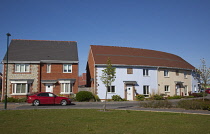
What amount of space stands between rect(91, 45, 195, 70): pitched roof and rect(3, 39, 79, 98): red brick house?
3.80 meters

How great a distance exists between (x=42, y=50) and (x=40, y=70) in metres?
3.65

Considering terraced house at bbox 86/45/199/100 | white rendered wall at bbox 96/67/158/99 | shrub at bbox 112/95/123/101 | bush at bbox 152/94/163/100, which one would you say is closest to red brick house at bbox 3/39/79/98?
terraced house at bbox 86/45/199/100

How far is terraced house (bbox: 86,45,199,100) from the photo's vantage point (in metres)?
30.8

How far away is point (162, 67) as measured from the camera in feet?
113

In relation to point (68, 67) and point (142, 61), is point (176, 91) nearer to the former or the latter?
point (142, 61)

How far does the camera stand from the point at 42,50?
32312 millimetres

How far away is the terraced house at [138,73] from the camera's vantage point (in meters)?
30.8

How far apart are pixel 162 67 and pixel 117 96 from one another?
32.0 feet

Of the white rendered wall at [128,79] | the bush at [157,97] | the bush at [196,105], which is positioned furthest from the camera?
the bush at [157,97]

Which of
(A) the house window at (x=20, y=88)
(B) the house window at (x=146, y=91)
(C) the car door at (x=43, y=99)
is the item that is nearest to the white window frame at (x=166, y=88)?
(B) the house window at (x=146, y=91)

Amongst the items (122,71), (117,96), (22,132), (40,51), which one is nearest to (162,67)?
(122,71)

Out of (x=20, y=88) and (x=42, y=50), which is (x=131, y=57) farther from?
(x=20, y=88)

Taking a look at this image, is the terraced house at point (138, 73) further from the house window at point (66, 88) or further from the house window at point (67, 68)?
the house window at point (67, 68)

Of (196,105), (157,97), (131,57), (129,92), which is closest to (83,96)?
(129,92)
